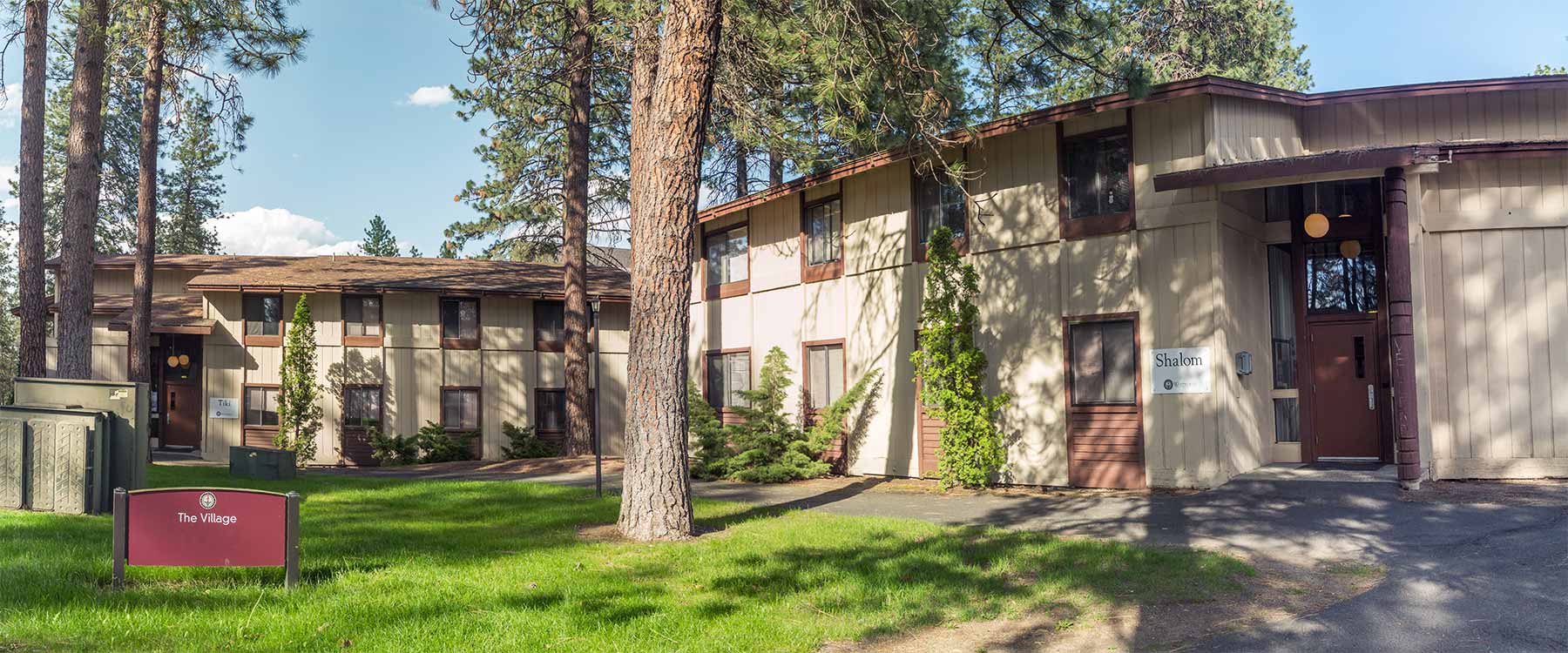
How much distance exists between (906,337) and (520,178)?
595 inches

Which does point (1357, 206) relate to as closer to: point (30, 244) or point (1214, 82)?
point (1214, 82)

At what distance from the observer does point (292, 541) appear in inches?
273

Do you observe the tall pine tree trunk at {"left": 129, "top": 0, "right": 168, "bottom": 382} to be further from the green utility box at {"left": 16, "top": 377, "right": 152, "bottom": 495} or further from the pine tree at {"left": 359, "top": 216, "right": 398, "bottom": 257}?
the pine tree at {"left": 359, "top": 216, "right": 398, "bottom": 257}

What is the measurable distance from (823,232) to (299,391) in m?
16.1

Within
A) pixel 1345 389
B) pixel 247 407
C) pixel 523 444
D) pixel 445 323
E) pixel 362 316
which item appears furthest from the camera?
pixel 445 323

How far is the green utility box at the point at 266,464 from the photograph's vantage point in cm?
1716

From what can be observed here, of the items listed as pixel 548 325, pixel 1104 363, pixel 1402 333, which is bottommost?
pixel 1104 363

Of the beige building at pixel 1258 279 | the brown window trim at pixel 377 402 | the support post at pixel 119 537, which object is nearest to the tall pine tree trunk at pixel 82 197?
the support post at pixel 119 537

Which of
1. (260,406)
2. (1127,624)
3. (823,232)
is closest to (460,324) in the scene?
(260,406)

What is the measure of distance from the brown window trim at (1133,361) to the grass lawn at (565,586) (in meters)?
4.49

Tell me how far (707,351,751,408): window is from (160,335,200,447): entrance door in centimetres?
1671

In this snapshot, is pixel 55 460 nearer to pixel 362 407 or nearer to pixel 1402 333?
pixel 1402 333

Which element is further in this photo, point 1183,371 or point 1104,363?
point 1104,363

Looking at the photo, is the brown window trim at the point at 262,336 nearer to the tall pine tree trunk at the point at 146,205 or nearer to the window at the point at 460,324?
the window at the point at 460,324
